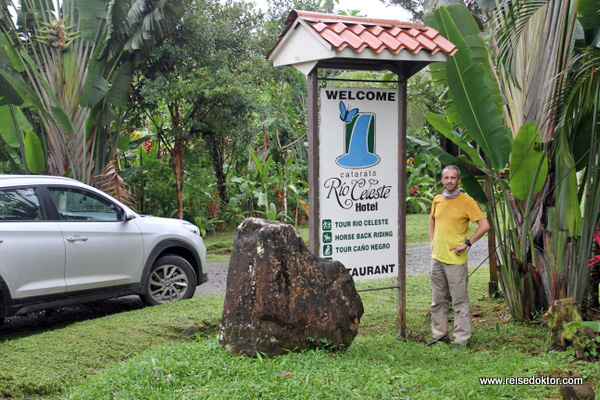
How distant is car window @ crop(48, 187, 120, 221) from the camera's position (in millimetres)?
7598

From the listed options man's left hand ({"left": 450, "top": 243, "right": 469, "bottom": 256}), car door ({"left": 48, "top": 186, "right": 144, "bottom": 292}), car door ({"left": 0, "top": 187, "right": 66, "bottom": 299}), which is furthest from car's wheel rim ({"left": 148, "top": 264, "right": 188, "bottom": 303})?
man's left hand ({"left": 450, "top": 243, "right": 469, "bottom": 256})

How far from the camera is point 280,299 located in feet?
17.3

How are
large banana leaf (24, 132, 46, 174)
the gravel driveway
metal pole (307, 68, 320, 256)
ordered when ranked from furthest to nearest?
large banana leaf (24, 132, 46, 174) → the gravel driveway → metal pole (307, 68, 320, 256)

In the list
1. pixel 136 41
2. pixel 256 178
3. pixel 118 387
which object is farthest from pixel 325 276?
pixel 256 178

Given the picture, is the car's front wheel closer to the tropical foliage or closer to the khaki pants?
the khaki pants

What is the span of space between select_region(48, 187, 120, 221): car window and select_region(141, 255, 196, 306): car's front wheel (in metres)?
0.91

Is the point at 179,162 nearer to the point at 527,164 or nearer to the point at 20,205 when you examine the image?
the point at 20,205

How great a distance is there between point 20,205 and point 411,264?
7697mm

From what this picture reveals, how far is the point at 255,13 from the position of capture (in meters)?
14.3

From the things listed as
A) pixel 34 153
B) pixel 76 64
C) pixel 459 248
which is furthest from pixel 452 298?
pixel 76 64

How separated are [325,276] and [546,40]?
12.7 feet

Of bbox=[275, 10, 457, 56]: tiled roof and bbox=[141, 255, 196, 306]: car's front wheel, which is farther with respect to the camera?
bbox=[141, 255, 196, 306]: car's front wheel

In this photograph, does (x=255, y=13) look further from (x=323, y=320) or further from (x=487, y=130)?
(x=323, y=320)

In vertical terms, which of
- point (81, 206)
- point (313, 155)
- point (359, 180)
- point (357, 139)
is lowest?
point (81, 206)
